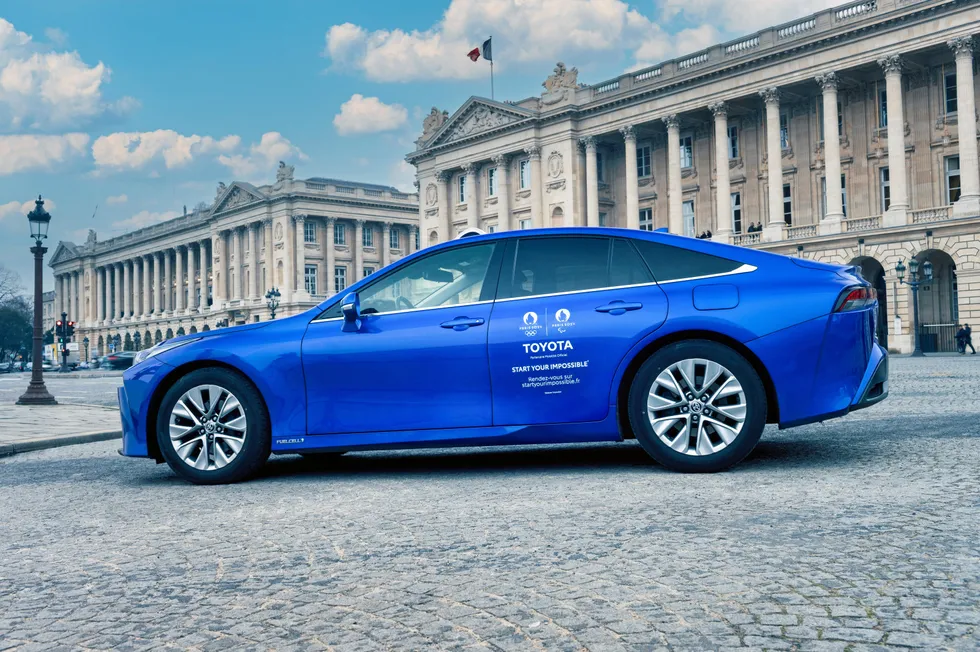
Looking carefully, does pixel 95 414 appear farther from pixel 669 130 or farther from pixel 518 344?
pixel 669 130

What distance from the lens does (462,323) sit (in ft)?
20.6

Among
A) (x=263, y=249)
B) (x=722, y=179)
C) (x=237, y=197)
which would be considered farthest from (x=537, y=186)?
(x=237, y=197)

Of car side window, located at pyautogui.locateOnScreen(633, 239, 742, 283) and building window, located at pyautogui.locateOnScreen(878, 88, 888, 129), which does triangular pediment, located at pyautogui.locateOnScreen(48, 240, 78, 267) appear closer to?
building window, located at pyautogui.locateOnScreen(878, 88, 888, 129)

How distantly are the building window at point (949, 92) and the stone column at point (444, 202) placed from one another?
35164mm

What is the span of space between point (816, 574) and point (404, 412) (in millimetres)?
3321

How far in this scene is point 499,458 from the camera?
7.59 m

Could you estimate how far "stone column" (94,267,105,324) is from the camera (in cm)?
13762

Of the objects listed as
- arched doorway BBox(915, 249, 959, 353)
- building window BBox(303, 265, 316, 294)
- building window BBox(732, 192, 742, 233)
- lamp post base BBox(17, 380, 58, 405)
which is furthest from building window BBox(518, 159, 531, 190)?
lamp post base BBox(17, 380, 58, 405)

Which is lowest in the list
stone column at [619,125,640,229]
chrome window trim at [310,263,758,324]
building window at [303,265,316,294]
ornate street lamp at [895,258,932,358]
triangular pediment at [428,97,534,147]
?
chrome window trim at [310,263,758,324]

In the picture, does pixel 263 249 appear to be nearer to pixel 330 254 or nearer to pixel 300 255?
pixel 300 255

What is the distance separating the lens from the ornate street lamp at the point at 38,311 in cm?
2133

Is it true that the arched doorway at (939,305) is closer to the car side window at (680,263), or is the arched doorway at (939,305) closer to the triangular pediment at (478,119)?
the triangular pediment at (478,119)

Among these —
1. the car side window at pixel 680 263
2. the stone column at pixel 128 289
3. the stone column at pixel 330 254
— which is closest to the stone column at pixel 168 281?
the stone column at pixel 128 289

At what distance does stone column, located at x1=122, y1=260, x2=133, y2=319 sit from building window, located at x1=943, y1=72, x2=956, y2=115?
109m
